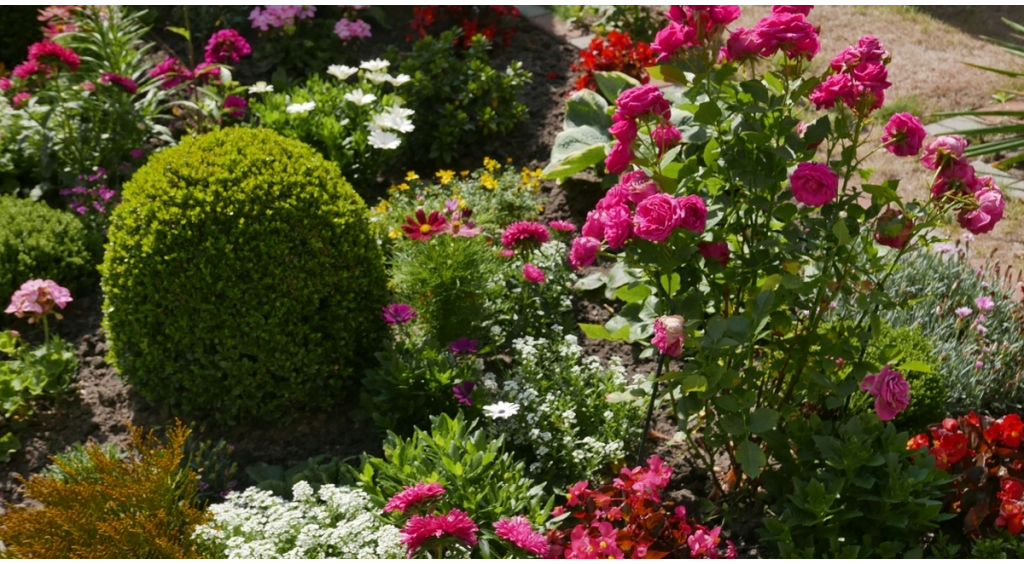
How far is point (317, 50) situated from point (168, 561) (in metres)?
3.87

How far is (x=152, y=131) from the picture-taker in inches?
178

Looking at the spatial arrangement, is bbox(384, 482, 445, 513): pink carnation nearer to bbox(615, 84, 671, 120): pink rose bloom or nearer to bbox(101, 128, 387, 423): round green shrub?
bbox(101, 128, 387, 423): round green shrub

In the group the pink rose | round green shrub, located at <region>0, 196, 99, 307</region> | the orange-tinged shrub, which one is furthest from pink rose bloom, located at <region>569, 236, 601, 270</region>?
round green shrub, located at <region>0, 196, 99, 307</region>

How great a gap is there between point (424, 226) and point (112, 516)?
1.38 m

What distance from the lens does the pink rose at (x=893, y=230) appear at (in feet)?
8.23

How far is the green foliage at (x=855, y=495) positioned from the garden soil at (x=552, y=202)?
0.25m

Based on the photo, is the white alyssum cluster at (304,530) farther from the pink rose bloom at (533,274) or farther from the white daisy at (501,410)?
the pink rose bloom at (533,274)

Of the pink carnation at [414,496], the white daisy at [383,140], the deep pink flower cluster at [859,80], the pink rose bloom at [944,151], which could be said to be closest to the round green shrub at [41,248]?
the white daisy at [383,140]

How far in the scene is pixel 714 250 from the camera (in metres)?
2.57

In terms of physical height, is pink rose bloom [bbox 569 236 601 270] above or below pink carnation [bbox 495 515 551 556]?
above

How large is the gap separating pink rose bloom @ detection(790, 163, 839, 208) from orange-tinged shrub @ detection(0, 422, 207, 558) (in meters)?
1.91

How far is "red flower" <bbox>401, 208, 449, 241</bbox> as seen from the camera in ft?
10.7

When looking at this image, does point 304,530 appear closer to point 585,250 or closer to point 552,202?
point 585,250

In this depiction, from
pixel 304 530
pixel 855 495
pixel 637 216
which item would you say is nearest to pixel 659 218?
pixel 637 216
